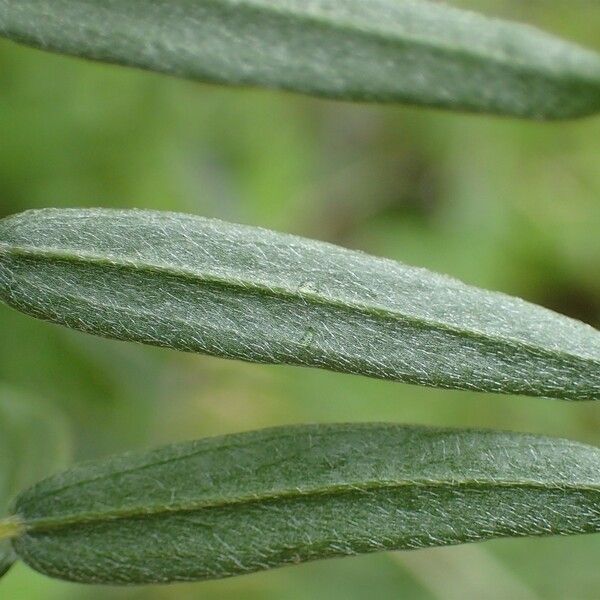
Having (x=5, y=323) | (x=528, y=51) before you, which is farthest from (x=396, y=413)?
(x=528, y=51)

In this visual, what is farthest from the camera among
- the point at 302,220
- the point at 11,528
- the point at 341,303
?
the point at 302,220

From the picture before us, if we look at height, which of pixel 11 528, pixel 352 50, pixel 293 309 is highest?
pixel 352 50

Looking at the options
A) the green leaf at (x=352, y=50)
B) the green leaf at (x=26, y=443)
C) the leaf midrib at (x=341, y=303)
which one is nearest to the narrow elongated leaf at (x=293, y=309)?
the leaf midrib at (x=341, y=303)

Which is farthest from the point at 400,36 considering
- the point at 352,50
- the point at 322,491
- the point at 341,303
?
the point at 322,491

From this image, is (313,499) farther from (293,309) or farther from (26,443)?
(26,443)

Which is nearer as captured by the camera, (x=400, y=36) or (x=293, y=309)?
(x=293, y=309)

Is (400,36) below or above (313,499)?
above

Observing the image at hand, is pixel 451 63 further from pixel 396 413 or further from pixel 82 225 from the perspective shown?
pixel 396 413

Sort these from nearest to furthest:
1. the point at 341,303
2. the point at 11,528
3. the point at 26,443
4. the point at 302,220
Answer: the point at 341,303
the point at 11,528
the point at 26,443
the point at 302,220

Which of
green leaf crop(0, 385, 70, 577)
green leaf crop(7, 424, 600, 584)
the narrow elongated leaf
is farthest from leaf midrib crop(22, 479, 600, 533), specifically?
green leaf crop(0, 385, 70, 577)
